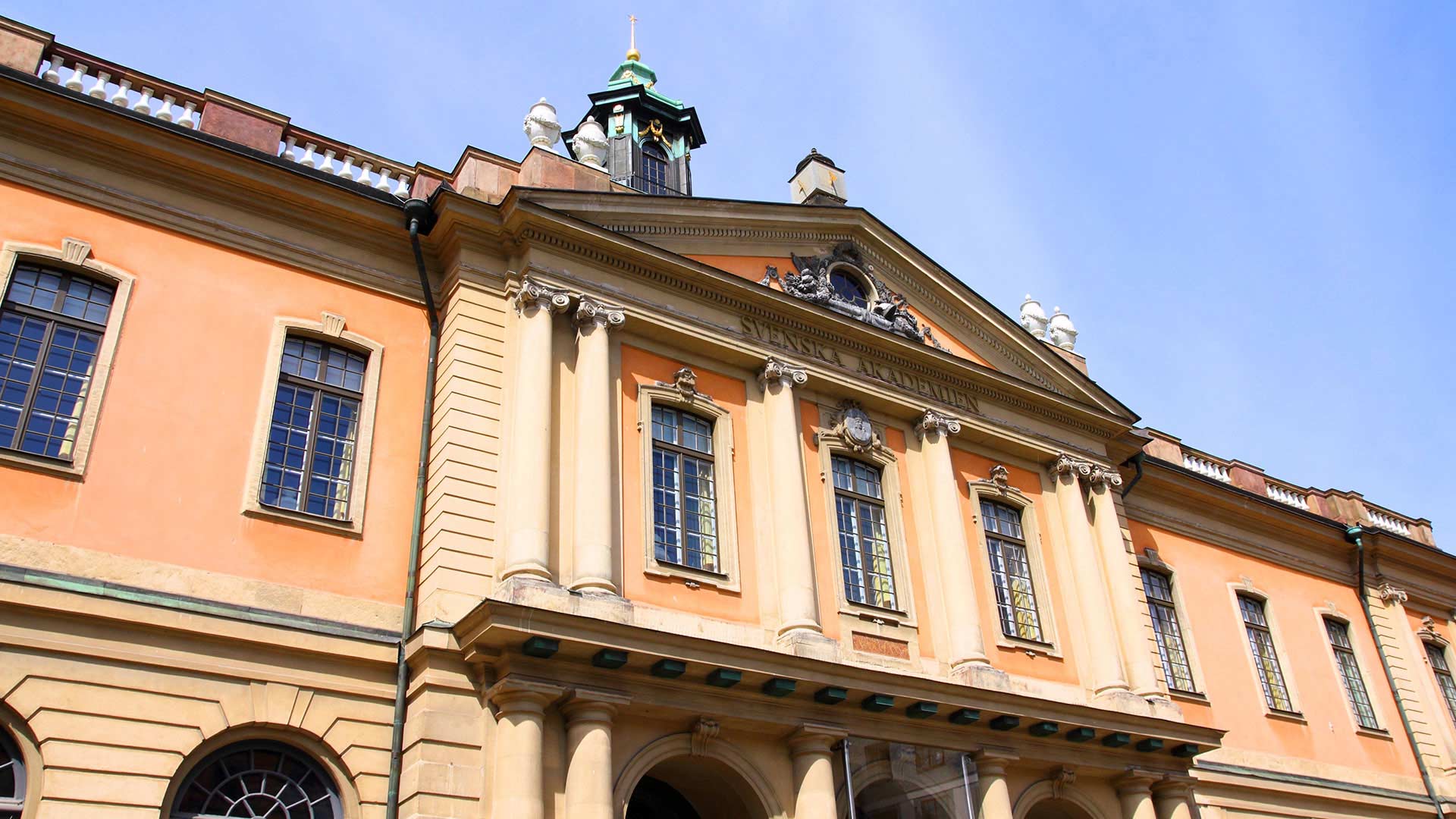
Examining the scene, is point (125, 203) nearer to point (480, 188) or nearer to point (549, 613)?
point (480, 188)

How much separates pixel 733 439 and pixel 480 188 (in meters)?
4.61

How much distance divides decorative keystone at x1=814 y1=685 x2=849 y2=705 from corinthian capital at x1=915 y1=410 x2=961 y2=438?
4.99 metres

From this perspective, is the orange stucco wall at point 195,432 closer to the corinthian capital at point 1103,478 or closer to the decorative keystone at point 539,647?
the decorative keystone at point 539,647

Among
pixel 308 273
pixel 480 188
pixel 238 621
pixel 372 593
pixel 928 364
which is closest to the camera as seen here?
pixel 238 621

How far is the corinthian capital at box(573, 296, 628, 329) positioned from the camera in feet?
49.6

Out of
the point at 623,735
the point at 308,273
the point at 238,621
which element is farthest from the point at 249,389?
the point at 623,735

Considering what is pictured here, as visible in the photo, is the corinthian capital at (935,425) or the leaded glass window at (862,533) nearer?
the leaded glass window at (862,533)

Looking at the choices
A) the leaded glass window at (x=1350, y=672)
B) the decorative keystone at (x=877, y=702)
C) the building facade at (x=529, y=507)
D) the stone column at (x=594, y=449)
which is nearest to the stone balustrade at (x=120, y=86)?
the building facade at (x=529, y=507)

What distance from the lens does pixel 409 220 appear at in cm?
1492

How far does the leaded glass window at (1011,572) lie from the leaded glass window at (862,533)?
1.90 meters

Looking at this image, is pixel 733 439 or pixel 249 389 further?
pixel 733 439

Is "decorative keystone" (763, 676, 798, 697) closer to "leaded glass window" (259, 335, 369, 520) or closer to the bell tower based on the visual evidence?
"leaded glass window" (259, 335, 369, 520)

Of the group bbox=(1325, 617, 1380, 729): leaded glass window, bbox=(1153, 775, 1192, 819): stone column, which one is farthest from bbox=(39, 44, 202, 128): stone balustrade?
bbox=(1325, 617, 1380, 729): leaded glass window

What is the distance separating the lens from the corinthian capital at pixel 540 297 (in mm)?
14836
